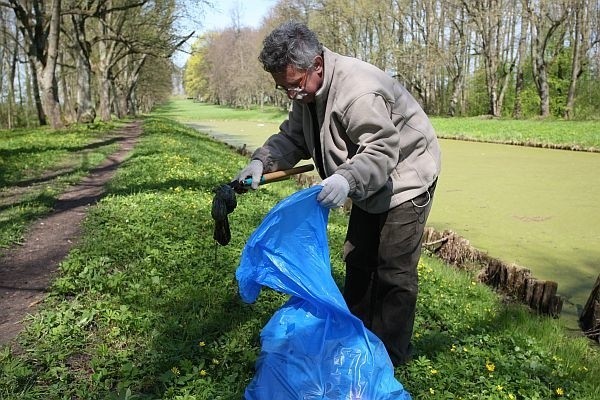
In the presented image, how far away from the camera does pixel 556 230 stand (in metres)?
7.19

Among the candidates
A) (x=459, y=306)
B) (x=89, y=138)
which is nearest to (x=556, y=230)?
(x=459, y=306)

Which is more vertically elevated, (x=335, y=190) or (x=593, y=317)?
(x=335, y=190)

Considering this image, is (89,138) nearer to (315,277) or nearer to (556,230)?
(556,230)

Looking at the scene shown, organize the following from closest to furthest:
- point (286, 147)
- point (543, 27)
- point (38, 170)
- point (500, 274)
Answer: point (286, 147) → point (500, 274) → point (38, 170) → point (543, 27)

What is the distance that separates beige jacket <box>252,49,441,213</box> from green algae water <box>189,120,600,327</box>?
2.87 meters

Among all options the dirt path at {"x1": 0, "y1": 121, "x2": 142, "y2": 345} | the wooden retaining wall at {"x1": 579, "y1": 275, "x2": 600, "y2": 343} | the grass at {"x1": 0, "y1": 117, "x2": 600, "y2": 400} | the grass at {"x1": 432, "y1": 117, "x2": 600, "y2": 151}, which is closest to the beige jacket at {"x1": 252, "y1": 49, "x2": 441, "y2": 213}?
the grass at {"x1": 0, "y1": 117, "x2": 600, "y2": 400}

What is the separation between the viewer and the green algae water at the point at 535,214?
5805 mm

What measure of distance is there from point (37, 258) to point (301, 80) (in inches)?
138

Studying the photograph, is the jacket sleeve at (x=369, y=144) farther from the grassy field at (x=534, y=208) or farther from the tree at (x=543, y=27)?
the tree at (x=543, y=27)

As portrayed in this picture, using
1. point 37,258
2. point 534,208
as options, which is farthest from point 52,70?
point 534,208

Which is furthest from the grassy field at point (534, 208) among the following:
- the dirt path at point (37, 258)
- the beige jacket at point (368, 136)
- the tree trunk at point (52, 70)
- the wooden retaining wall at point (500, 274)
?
the tree trunk at point (52, 70)

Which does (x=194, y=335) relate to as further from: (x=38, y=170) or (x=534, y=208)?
(x=38, y=170)

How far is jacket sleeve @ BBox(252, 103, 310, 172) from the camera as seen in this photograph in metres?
2.91

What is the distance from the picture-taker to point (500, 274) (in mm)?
5191
